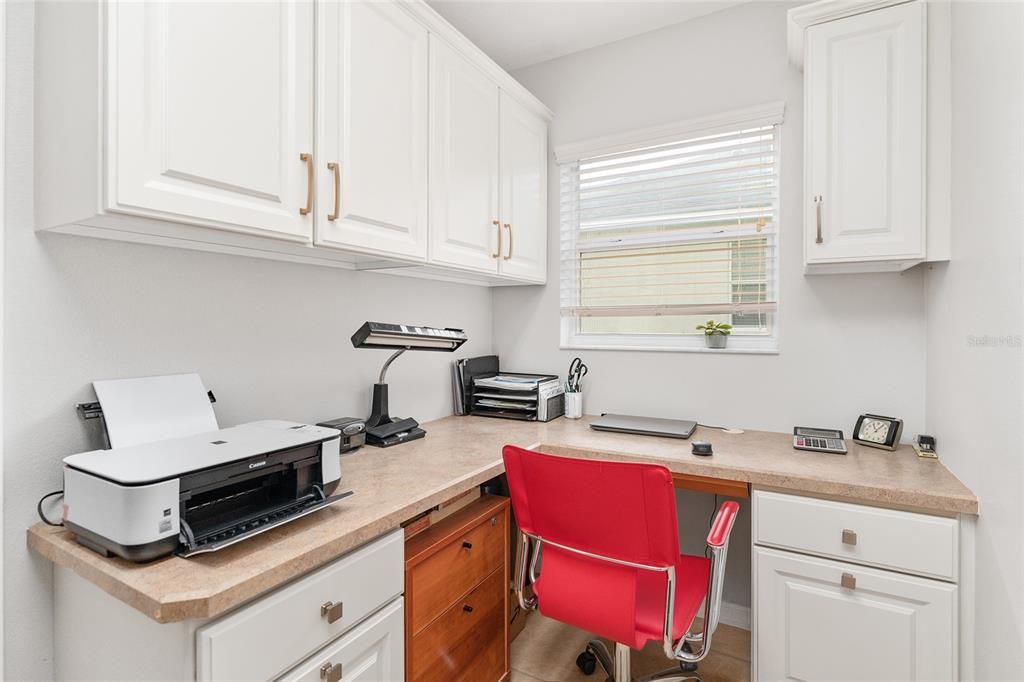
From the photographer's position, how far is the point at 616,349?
2488 mm

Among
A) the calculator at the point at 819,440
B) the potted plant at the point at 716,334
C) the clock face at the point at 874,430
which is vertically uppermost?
the potted plant at the point at 716,334

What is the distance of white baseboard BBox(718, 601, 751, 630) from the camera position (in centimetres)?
222

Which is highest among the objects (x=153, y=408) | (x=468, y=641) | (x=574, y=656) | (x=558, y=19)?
(x=558, y=19)

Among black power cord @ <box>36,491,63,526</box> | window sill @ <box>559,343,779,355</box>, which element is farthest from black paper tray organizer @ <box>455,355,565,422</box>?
black power cord @ <box>36,491,63,526</box>

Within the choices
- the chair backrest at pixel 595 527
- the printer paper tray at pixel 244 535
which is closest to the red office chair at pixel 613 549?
the chair backrest at pixel 595 527

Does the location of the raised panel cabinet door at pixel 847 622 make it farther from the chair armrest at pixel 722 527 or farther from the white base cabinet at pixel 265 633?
the white base cabinet at pixel 265 633

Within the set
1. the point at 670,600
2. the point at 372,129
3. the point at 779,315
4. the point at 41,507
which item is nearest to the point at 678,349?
the point at 779,315

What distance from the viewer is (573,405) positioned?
2.46 m

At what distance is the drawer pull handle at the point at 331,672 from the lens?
1.08 meters

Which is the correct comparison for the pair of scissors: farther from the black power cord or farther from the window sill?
the black power cord

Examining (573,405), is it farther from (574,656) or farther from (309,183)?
(309,183)

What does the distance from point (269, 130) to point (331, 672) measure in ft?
4.24

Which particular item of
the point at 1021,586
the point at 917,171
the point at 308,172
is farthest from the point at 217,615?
the point at 917,171

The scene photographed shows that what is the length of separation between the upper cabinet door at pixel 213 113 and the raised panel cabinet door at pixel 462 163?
1.85 feet
